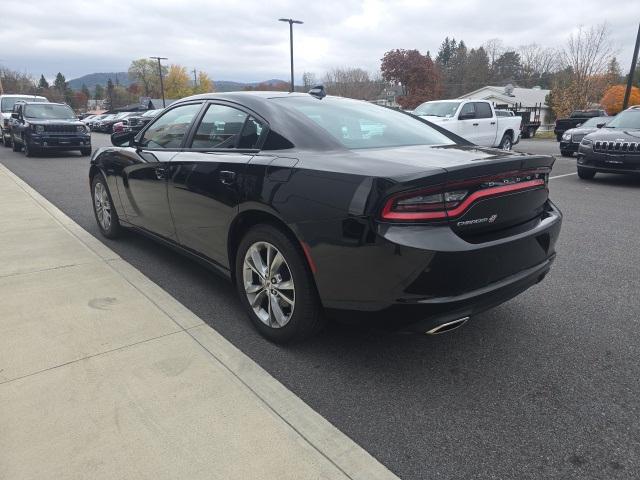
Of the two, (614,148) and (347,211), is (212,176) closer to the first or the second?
(347,211)

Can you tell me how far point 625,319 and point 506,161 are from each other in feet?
5.56

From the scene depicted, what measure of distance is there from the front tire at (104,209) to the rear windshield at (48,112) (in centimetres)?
1190

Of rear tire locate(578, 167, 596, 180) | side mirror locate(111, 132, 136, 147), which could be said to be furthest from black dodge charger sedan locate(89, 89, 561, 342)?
rear tire locate(578, 167, 596, 180)

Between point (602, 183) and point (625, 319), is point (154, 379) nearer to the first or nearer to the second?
point (625, 319)

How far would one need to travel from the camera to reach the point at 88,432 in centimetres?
224

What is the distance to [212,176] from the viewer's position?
10.8 feet

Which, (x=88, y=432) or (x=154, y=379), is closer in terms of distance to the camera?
(x=88, y=432)

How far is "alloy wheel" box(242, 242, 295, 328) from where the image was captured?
2.89 metres

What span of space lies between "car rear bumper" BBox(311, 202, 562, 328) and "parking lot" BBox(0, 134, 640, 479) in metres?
0.39

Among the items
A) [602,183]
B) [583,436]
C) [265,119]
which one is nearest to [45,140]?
[265,119]

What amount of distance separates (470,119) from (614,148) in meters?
4.62

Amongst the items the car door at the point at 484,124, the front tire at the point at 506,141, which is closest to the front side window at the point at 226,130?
the car door at the point at 484,124

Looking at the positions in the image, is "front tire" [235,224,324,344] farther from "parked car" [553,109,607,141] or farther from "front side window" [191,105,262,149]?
"parked car" [553,109,607,141]

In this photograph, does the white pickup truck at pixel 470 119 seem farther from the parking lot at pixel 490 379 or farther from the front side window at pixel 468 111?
the parking lot at pixel 490 379
